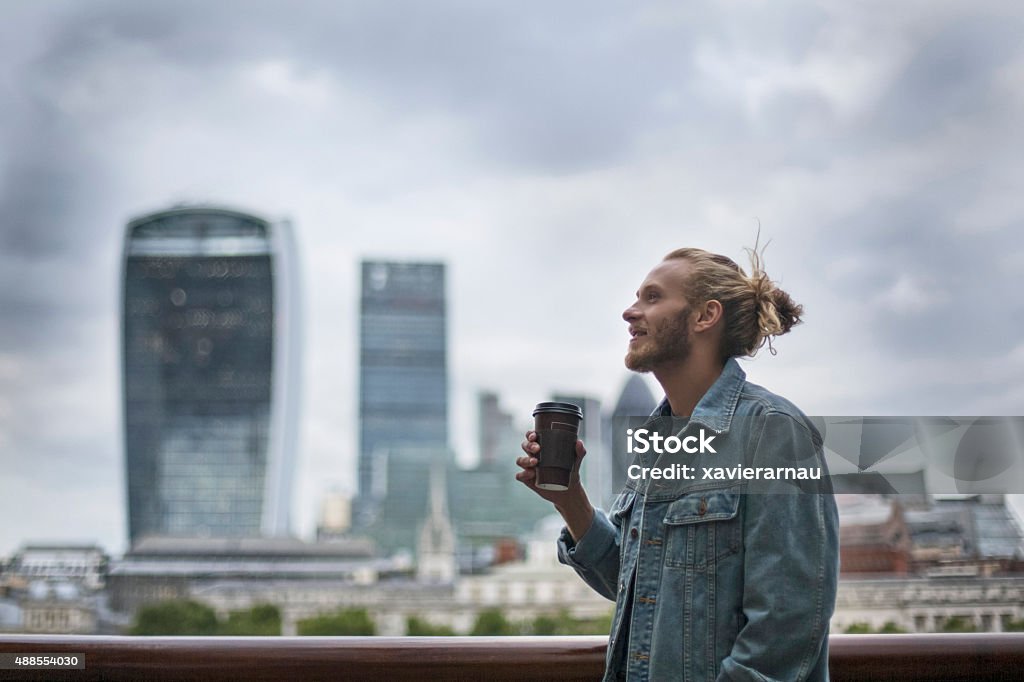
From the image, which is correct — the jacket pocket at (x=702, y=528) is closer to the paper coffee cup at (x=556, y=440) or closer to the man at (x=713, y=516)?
the man at (x=713, y=516)

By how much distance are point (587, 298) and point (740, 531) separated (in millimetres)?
62865

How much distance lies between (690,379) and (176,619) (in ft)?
135

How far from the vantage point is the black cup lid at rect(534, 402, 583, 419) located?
0.98m

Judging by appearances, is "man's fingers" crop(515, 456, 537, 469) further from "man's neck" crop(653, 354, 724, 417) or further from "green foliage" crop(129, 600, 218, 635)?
"green foliage" crop(129, 600, 218, 635)

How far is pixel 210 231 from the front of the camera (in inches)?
2276

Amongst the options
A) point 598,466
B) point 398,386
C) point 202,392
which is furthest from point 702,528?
point 398,386

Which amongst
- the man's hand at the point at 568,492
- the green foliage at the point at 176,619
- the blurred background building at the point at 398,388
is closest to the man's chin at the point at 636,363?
the man's hand at the point at 568,492

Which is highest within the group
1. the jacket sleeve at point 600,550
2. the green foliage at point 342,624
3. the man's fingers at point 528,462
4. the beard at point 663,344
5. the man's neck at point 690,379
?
the beard at point 663,344

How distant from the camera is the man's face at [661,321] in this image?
1.01 m

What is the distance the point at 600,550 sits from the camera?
3.63 ft

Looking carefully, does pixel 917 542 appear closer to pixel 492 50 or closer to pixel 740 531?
pixel 740 531

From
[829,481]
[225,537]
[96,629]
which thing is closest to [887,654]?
[829,481]

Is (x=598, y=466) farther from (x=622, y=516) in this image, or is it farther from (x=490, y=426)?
(x=490, y=426)

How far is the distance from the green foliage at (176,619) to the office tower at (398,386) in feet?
93.1
